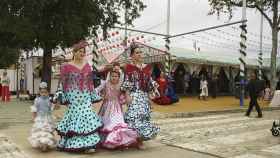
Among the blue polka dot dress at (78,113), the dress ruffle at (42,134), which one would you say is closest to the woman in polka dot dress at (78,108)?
the blue polka dot dress at (78,113)

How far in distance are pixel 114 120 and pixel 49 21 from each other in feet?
46.9

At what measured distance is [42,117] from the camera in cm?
797

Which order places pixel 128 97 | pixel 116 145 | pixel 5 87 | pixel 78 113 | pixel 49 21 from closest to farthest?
pixel 78 113 → pixel 116 145 → pixel 128 97 → pixel 49 21 → pixel 5 87

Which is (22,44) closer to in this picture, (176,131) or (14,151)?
(176,131)

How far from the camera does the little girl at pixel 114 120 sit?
25.6 feet

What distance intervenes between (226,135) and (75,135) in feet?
14.1

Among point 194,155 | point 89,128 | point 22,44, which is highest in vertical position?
point 22,44

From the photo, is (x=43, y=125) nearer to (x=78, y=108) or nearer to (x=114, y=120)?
(x=78, y=108)

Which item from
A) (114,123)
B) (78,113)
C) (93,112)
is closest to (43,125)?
(78,113)

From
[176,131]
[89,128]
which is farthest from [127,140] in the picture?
[176,131]

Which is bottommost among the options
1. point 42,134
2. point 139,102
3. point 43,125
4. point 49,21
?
point 42,134

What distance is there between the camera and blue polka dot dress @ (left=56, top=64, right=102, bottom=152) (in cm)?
753

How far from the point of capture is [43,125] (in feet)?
25.7

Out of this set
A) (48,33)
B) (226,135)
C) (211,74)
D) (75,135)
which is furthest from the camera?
(211,74)
